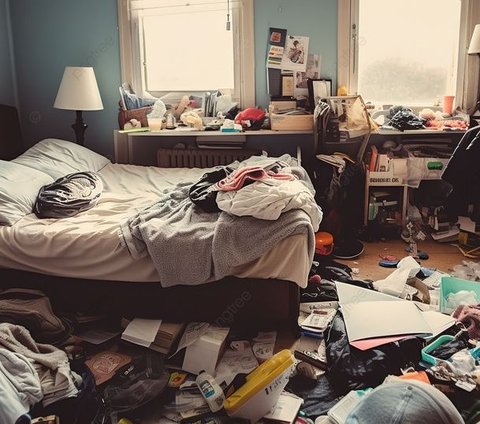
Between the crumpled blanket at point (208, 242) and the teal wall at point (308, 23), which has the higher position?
the teal wall at point (308, 23)

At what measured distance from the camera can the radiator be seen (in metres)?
4.08

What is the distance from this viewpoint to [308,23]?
3984 millimetres

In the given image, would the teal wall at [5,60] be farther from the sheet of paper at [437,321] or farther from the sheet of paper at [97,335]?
the sheet of paper at [437,321]

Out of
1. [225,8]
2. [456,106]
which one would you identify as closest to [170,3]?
[225,8]

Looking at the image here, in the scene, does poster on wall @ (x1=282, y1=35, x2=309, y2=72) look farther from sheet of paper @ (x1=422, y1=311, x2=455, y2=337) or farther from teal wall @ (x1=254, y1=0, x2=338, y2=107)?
sheet of paper @ (x1=422, y1=311, x2=455, y2=337)

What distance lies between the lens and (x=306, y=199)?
2.48 meters

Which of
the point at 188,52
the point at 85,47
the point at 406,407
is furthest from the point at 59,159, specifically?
the point at 406,407

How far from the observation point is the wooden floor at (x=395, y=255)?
10.8ft

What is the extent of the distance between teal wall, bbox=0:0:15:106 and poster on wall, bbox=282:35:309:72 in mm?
2241

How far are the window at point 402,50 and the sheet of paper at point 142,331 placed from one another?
2512mm

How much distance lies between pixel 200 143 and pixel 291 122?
2.51 ft

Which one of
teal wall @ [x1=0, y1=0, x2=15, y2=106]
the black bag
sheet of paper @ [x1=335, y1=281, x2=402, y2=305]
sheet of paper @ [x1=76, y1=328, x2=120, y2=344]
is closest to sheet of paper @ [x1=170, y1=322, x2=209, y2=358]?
sheet of paper @ [x1=76, y1=328, x2=120, y2=344]

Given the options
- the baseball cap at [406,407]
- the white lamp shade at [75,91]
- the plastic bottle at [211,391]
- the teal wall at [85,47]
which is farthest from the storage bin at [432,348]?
the white lamp shade at [75,91]

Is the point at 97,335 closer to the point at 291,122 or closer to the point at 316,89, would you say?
the point at 291,122
